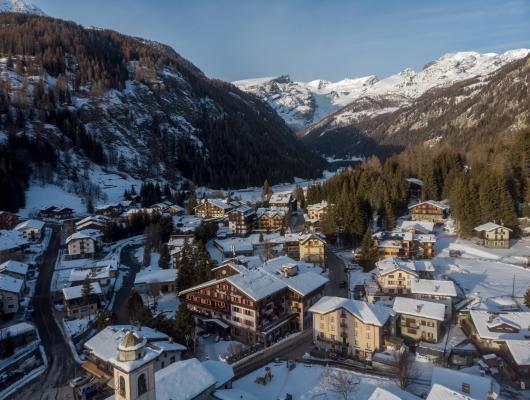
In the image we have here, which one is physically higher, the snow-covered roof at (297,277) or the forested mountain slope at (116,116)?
the forested mountain slope at (116,116)

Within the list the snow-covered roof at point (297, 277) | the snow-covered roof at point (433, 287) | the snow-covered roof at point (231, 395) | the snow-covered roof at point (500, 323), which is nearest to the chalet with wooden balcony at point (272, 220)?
the snow-covered roof at point (297, 277)

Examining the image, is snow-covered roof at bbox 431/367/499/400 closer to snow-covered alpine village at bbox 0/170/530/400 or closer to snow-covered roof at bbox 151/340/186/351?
snow-covered alpine village at bbox 0/170/530/400

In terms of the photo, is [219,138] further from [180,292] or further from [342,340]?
[342,340]

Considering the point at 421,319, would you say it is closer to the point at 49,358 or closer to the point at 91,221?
the point at 49,358

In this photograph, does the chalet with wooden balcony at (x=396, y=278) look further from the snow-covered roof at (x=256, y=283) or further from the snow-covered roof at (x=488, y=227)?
the snow-covered roof at (x=488, y=227)

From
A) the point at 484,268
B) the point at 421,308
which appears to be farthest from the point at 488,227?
the point at 421,308

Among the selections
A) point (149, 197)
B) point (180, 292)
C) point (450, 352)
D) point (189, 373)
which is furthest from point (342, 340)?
point (149, 197)
